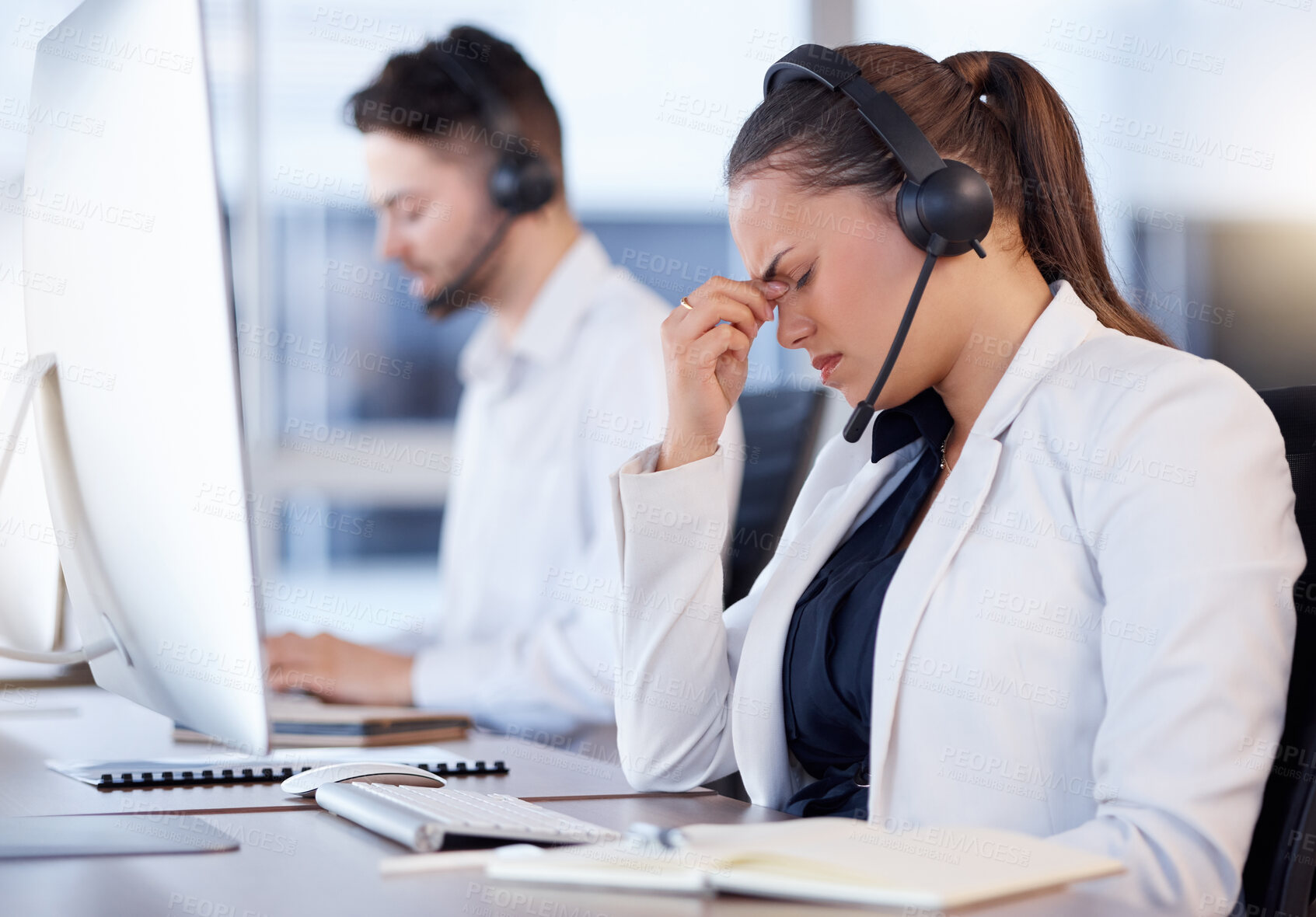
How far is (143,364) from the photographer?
2.66ft

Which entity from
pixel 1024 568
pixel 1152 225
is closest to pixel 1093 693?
pixel 1024 568

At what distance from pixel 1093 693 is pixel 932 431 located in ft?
1.17

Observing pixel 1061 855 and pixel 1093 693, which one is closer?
pixel 1061 855

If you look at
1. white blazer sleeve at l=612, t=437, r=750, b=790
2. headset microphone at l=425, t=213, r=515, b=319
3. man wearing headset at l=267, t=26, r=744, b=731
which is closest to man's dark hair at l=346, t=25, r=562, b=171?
man wearing headset at l=267, t=26, r=744, b=731

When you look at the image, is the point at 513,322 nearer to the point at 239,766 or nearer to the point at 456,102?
the point at 456,102

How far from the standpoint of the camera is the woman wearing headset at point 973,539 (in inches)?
33.2

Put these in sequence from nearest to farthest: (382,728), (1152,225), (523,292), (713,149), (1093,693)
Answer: (1093,693) < (382,728) < (523,292) < (1152,225) < (713,149)

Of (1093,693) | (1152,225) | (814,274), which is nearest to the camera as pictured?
(1093,693)

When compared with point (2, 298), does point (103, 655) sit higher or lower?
lower

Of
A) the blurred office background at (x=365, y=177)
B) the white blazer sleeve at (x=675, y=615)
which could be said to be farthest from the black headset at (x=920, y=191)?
the blurred office background at (x=365, y=177)

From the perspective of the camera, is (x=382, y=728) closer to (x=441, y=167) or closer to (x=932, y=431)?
(x=932, y=431)

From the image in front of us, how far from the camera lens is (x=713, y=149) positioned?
11.5ft

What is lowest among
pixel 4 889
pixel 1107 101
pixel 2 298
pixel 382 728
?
pixel 382 728

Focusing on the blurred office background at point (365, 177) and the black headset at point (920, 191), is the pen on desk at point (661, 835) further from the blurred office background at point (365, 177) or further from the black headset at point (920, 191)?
the blurred office background at point (365, 177)
